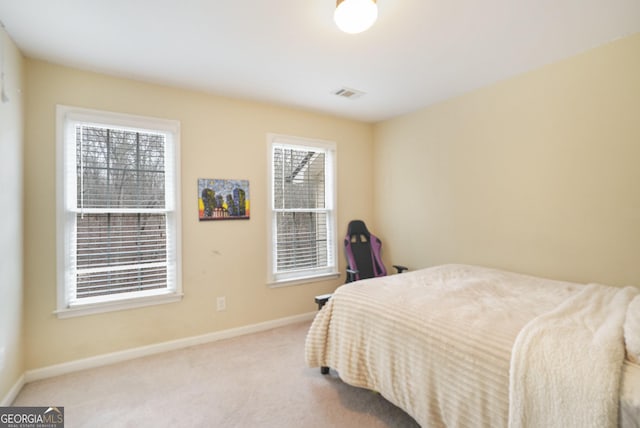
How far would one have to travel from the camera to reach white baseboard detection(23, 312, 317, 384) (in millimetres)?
Answer: 2238

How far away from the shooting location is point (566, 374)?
1037mm

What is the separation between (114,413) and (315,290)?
211 centimetres

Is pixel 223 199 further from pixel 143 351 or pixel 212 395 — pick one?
pixel 212 395

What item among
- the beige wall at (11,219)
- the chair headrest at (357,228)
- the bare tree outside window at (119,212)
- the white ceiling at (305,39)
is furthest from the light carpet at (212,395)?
the white ceiling at (305,39)

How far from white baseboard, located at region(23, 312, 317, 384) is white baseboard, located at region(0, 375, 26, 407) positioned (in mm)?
13

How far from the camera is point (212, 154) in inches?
115

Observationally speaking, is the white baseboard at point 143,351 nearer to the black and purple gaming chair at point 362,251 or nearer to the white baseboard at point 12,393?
the white baseboard at point 12,393

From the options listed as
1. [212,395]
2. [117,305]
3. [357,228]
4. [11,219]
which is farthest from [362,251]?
[11,219]

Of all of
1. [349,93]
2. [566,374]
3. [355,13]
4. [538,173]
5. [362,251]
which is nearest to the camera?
[566,374]

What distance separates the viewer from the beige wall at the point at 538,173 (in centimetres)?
203

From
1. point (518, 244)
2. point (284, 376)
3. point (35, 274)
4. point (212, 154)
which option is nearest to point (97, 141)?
point (212, 154)

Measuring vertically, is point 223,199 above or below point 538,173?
below

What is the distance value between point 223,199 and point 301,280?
4.18ft

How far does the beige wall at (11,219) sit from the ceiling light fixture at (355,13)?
6.94 feet
